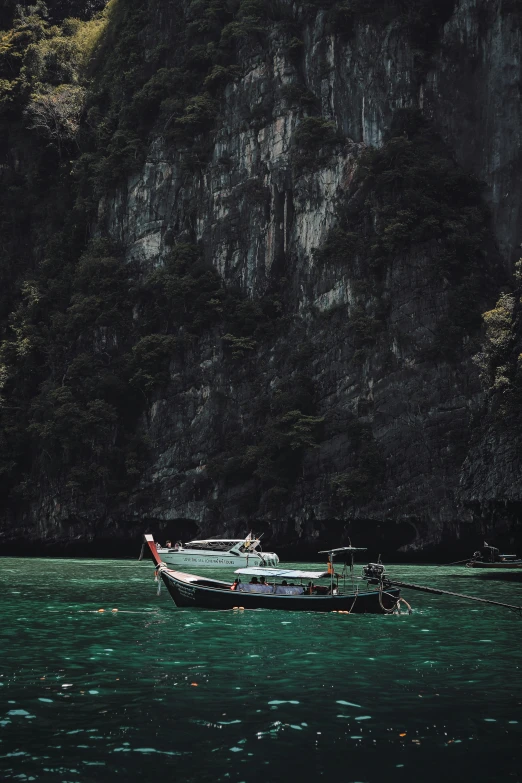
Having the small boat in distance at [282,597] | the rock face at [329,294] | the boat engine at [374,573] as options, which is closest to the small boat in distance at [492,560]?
the rock face at [329,294]

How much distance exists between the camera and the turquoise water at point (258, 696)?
1088 centimetres

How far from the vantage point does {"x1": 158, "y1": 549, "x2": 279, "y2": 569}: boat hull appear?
155 ft

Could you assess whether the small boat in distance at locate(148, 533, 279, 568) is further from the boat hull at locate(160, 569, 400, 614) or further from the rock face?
the boat hull at locate(160, 569, 400, 614)

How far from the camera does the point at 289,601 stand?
25.2 m

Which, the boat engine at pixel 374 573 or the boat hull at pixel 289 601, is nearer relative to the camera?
the boat hull at pixel 289 601

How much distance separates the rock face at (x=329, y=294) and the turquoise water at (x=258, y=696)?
29.6 metres

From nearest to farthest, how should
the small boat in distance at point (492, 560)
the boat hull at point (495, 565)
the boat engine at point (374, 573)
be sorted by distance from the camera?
the boat engine at point (374, 573)
the boat hull at point (495, 565)
the small boat in distance at point (492, 560)

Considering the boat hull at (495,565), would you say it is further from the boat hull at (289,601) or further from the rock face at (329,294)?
the boat hull at (289,601)

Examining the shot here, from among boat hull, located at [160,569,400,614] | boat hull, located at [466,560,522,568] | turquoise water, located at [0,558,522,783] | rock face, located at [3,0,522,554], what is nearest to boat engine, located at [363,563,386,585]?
boat hull, located at [160,569,400,614]

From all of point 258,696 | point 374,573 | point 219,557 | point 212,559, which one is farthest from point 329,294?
point 258,696

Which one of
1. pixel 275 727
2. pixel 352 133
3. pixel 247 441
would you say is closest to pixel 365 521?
pixel 247 441

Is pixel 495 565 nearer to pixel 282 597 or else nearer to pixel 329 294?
pixel 282 597

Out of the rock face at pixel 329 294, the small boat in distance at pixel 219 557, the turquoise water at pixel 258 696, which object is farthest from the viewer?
the rock face at pixel 329 294

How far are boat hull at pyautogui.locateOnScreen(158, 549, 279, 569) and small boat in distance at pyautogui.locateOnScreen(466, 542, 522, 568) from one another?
33.7 feet
